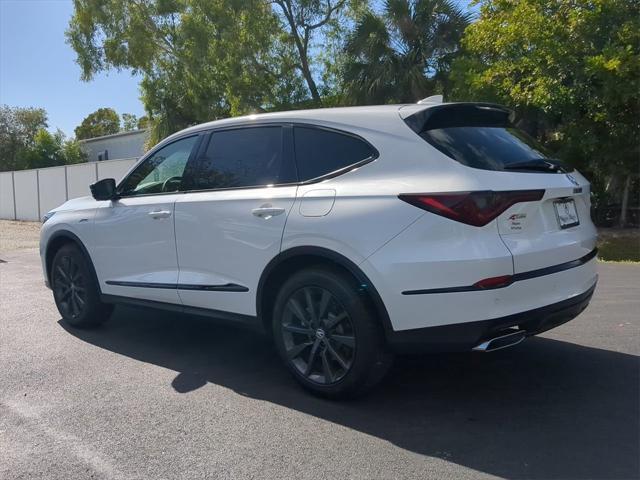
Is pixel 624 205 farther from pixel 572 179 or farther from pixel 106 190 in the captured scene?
pixel 106 190

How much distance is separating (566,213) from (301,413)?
6.93ft

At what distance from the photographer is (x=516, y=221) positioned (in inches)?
135

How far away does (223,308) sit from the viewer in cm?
448

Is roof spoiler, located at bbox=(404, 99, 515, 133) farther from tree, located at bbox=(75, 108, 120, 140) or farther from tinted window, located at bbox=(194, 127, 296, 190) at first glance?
tree, located at bbox=(75, 108, 120, 140)

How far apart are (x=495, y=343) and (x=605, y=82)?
920cm

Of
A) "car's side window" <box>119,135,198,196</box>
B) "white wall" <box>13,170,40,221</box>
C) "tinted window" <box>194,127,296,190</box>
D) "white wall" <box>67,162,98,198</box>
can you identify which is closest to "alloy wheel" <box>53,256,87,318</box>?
"car's side window" <box>119,135,198,196</box>

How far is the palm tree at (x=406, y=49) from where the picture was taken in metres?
16.3

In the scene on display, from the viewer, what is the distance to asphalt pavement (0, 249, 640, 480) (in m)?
3.16

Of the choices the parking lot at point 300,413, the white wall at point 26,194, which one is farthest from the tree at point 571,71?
the white wall at point 26,194

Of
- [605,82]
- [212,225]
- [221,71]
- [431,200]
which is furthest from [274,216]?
[221,71]

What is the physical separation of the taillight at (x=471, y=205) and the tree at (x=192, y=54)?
59.0ft

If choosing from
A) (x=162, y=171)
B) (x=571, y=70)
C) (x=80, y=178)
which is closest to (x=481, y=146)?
(x=162, y=171)

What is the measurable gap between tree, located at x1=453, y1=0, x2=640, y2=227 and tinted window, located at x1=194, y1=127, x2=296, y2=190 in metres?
8.20

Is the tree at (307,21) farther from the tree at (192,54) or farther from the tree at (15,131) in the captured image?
the tree at (15,131)
